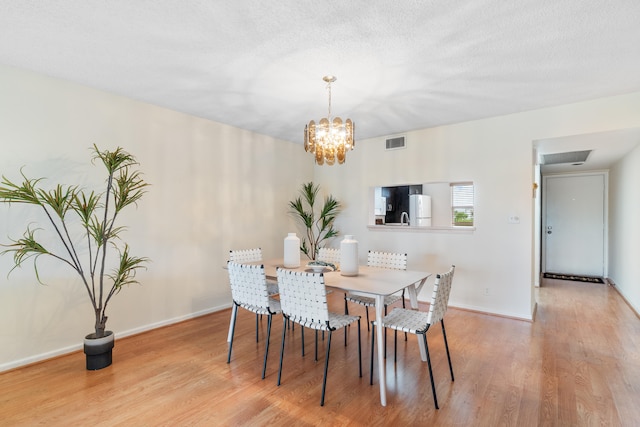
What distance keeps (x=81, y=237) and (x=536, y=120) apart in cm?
498

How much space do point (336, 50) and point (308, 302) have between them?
1.84m

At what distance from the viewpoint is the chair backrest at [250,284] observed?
254cm

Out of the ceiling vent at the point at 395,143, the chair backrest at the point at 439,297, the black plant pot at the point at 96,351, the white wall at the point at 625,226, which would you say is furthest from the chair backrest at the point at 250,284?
the white wall at the point at 625,226

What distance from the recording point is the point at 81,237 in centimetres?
301

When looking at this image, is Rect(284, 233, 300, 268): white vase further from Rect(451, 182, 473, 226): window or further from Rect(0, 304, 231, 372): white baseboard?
Rect(451, 182, 473, 226): window

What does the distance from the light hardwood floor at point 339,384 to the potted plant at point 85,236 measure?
0.42 meters

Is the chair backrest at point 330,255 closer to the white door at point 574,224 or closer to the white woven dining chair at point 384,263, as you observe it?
the white woven dining chair at point 384,263

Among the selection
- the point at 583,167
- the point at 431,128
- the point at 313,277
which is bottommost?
the point at 313,277

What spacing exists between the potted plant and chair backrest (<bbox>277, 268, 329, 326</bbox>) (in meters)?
1.39

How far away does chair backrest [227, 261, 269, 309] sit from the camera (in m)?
2.54

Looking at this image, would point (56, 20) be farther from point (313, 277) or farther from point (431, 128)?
point (431, 128)

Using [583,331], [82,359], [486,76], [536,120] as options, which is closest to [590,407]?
[583,331]

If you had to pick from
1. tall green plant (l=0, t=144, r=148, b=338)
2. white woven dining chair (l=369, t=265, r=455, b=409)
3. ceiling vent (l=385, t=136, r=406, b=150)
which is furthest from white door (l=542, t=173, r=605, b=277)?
tall green plant (l=0, t=144, r=148, b=338)

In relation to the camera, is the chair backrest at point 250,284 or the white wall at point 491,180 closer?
the chair backrest at point 250,284
